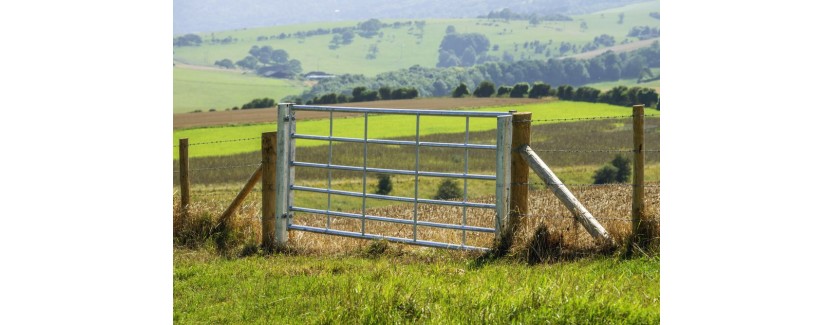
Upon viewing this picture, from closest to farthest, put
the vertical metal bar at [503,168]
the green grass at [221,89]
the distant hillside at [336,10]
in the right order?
the vertical metal bar at [503,168] < the green grass at [221,89] < the distant hillside at [336,10]

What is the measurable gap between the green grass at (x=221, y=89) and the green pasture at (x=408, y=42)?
11.1m

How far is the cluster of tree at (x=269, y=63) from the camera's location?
3371 inches

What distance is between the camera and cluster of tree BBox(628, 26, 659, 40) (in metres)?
94.3

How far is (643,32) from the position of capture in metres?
94.8

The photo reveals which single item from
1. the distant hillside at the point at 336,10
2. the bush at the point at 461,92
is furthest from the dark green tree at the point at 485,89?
the distant hillside at the point at 336,10

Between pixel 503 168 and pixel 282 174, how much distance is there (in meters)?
2.14

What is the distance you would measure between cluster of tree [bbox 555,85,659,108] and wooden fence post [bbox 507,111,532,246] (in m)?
34.9

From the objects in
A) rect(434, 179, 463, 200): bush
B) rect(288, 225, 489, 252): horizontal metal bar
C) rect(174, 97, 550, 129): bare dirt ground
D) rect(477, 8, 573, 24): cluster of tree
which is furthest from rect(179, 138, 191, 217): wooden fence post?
rect(477, 8, 573, 24): cluster of tree

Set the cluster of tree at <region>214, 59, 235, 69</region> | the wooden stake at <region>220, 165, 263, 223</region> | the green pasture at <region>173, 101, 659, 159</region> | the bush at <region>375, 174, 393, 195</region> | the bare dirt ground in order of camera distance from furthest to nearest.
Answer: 1. the cluster of tree at <region>214, 59, 235, 69</region>
2. the bare dirt ground
3. the green pasture at <region>173, 101, 659, 159</region>
4. the bush at <region>375, 174, 393, 195</region>
5. the wooden stake at <region>220, 165, 263, 223</region>

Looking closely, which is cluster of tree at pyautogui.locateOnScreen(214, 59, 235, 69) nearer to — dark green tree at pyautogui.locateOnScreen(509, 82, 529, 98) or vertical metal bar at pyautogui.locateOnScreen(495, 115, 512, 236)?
dark green tree at pyautogui.locateOnScreen(509, 82, 529, 98)

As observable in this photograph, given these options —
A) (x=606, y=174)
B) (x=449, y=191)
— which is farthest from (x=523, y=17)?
(x=449, y=191)

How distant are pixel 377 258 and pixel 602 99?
39.4m

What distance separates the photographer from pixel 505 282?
6.52 m

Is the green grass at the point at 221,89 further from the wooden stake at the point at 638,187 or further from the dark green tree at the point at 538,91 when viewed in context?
the wooden stake at the point at 638,187
